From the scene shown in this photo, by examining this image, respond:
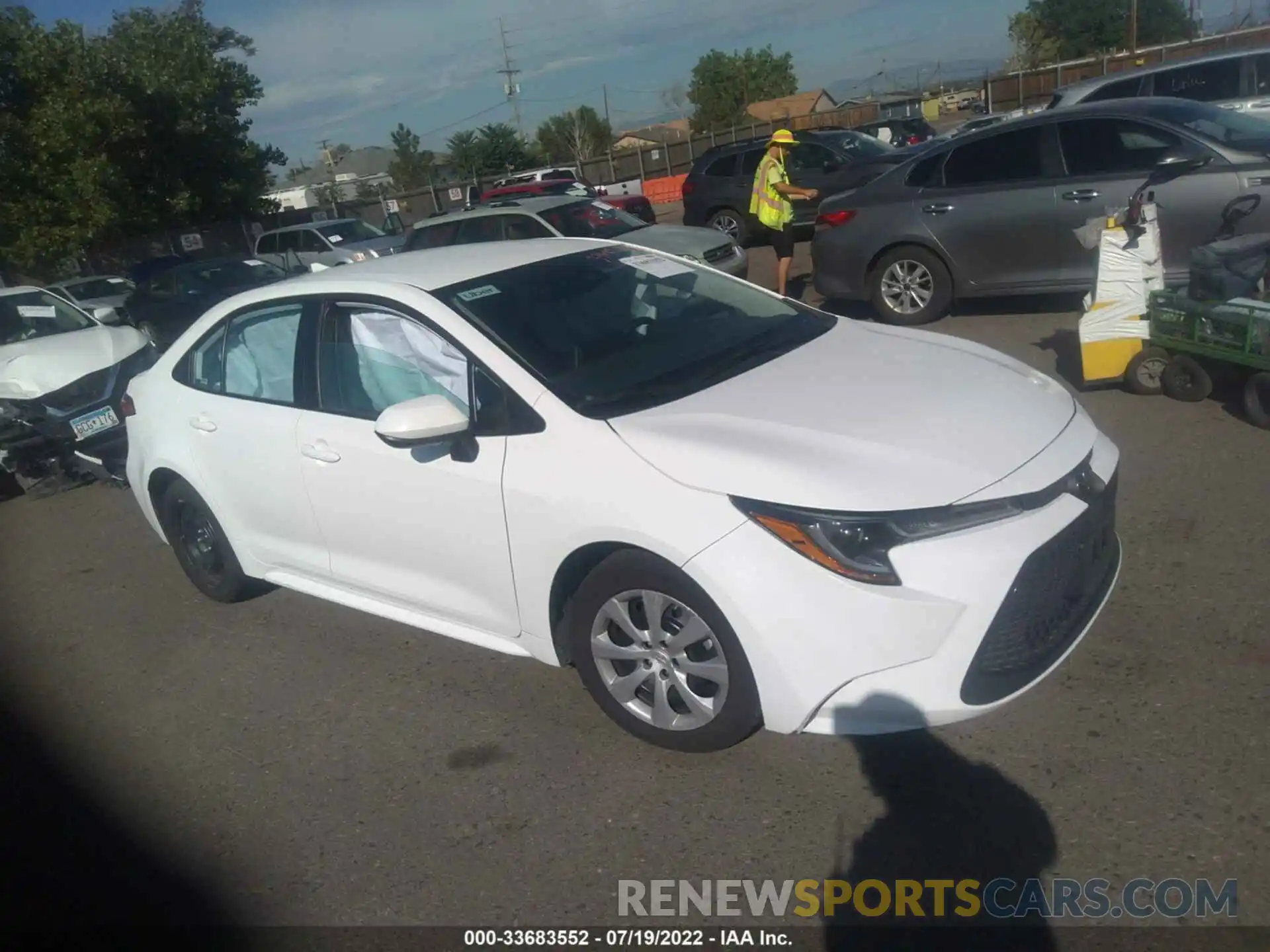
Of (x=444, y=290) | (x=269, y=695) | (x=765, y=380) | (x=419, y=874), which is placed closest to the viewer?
(x=419, y=874)

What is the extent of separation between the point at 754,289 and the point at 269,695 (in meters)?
2.79

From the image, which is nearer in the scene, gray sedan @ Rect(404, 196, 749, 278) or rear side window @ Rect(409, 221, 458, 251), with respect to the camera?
gray sedan @ Rect(404, 196, 749, 278)

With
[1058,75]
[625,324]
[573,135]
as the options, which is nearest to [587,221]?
[625,324]

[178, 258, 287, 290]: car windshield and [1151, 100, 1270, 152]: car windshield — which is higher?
[1151, 100, 1270, 152]: car windshield

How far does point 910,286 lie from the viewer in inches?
342

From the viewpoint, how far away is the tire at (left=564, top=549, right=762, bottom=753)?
10.1ft

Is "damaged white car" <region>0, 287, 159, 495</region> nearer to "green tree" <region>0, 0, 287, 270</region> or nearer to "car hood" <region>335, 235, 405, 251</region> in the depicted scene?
"car hood" <region>335, 235, 405, 251</region>

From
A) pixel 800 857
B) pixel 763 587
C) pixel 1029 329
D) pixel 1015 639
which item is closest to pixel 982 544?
pixel 1015 639

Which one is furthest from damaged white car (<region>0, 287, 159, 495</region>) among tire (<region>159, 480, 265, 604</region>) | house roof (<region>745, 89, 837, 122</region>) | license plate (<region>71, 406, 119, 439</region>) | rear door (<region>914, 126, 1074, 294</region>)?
house roof (<region>745, 89, 837, 122</region>)

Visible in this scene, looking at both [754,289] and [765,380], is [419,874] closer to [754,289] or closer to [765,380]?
[765,380]

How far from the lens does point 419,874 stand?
10.2ft

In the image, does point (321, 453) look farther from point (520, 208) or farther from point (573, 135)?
point (573, 135)

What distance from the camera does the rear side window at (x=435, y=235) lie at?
522 inches

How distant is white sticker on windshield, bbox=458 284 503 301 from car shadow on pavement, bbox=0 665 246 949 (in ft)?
7.19
